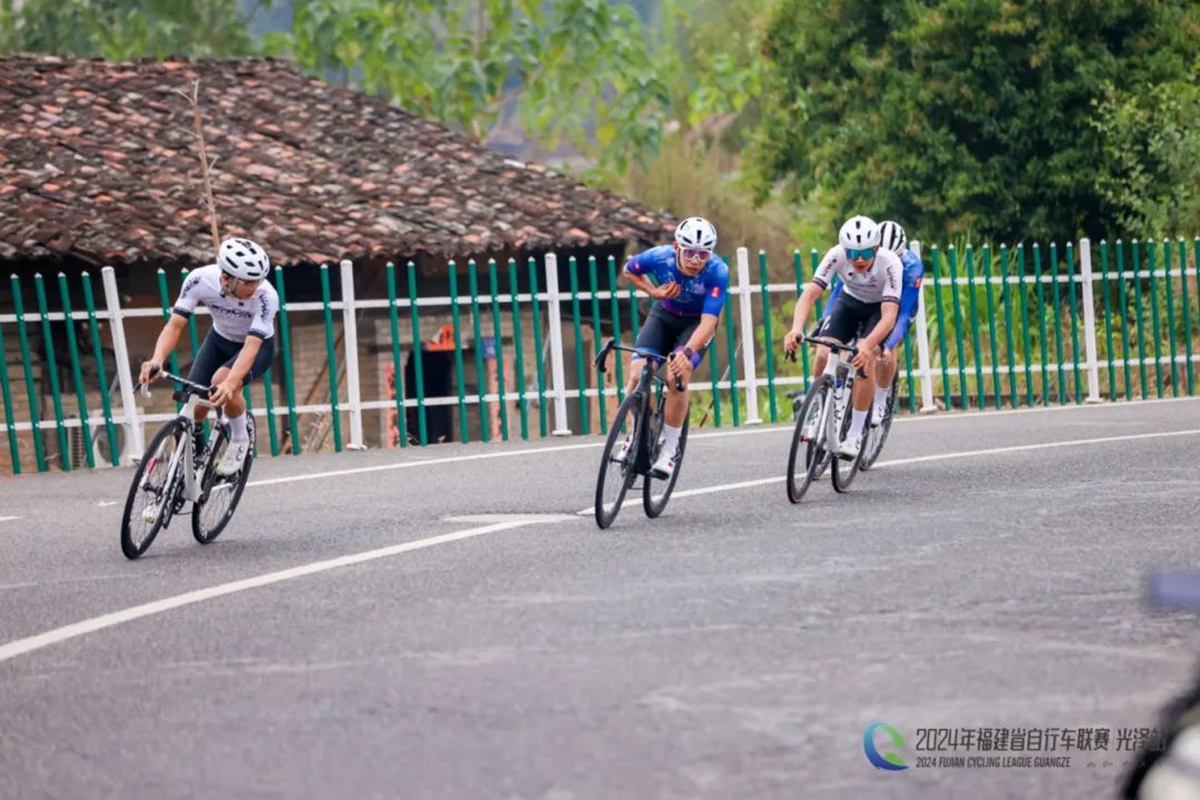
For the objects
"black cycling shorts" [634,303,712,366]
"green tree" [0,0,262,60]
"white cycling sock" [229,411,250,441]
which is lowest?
"white cycling sock" [229,411,250,441]

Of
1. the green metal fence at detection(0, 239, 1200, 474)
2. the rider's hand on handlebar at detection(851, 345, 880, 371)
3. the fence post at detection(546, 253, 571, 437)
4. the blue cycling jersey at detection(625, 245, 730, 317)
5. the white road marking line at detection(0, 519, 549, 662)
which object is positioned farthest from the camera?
the fence post at detection(546, 253, 571, 437)

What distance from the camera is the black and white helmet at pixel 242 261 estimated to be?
10.9m

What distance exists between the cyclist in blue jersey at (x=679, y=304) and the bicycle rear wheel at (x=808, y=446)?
2.17ft

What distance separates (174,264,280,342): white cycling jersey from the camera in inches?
444

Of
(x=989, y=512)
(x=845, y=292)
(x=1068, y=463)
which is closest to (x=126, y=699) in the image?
(x=989, y=512)

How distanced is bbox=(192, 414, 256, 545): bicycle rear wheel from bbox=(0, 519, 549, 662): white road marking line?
1.14 metres

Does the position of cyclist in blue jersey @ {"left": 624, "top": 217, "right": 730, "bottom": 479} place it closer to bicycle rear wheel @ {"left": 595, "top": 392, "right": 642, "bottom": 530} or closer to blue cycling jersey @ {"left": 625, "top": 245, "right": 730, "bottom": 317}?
blue cycling jersey @ {"left": 625, "top": 245, "right": 730, "bottom": 317}

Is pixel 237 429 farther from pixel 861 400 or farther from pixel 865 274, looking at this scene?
pixel 865 274

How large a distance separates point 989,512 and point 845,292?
220cm

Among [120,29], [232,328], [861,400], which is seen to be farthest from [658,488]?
[120,29]

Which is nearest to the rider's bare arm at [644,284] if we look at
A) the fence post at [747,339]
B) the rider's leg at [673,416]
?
the rider's leg at [673,416]

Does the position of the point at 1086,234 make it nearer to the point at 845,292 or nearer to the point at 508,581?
the point at 845,292

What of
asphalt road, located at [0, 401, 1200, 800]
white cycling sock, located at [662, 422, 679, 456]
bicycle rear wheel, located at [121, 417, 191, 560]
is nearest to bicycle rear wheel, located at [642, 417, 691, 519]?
white cycling sock, located at [662, 422, 679, 456]

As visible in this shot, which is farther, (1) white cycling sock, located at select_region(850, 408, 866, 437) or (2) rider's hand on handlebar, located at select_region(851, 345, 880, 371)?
(1) white cycling sock, located at select_region(850, 408, 866, 437)
